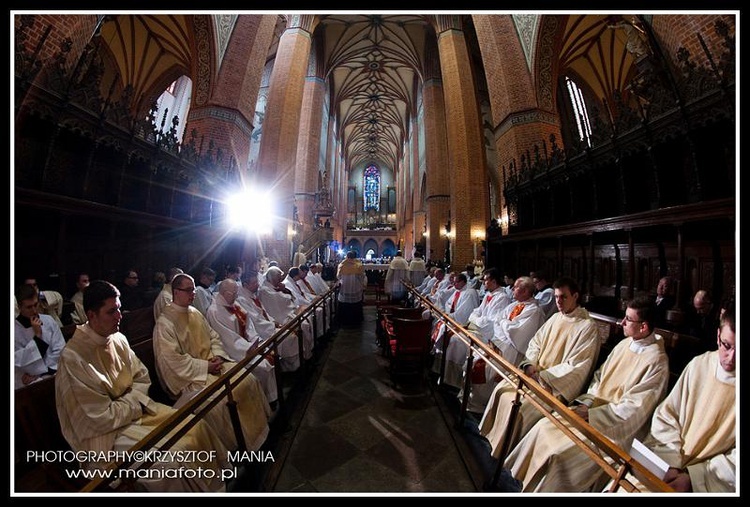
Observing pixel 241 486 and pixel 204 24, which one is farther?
pixel 204 24

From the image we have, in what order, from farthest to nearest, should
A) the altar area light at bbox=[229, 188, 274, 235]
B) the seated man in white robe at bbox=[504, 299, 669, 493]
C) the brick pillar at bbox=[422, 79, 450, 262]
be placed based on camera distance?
the brick pillar at bbox=[422, 79, 450, 262] < the altar area light at bbox=[229, 188, 274, 235] < the seated man in white robe at bbox=[504, 299, 669, 493]

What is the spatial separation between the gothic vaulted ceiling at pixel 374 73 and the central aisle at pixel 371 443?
717 inches

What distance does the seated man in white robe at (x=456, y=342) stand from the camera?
3.94 meters

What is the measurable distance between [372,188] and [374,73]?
18567 mm

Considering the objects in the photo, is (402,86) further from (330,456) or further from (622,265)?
(330,456)

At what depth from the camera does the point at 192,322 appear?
8.95 feet

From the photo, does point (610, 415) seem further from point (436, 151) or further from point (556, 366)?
point (436, 151)

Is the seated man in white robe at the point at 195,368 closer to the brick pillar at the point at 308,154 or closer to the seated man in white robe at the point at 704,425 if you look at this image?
the seated man in white robe at the point at 704,425

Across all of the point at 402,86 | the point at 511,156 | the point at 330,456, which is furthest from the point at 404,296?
the point at 402,86

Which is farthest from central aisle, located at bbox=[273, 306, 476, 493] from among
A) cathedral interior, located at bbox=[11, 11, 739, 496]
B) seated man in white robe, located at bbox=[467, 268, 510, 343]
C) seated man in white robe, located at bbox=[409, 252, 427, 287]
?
seated man in white robe, located at bbox=[409, 252, 427, 287]

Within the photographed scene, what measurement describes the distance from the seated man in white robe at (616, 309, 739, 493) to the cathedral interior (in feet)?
2.23

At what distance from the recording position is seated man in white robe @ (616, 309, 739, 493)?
1.42 meters

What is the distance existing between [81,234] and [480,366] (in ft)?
19.4

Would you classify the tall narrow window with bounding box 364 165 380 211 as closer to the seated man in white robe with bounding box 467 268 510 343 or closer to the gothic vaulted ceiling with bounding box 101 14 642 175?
the gothic vaulted ceiling with bounding box 101 14 642 175
